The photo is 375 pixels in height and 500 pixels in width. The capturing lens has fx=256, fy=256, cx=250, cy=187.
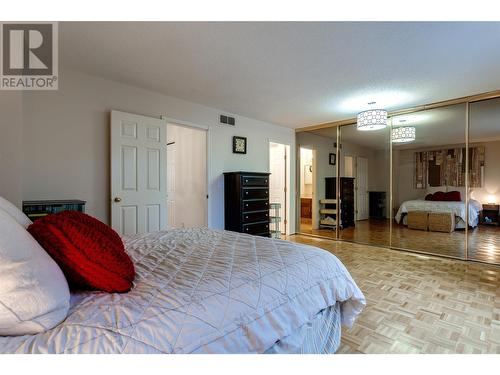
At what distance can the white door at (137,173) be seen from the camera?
3023 millimetres

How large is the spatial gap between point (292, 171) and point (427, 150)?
2496 millimetres

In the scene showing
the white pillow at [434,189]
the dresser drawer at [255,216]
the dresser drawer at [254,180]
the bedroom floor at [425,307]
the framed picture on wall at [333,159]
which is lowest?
the bedroom floor at [425,307]

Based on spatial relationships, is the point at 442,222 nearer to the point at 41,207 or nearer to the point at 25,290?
the point at 25,290

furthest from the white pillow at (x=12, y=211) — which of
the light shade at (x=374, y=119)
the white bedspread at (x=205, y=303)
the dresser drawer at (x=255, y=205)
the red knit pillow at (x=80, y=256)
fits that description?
the light shade at (x=374, y=119)

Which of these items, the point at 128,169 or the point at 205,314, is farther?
the point at 128,169

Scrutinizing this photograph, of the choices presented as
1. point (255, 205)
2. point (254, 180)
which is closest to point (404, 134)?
point (254, 180)

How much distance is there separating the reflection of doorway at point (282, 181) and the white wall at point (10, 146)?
4.30 m

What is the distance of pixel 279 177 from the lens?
5762 mm

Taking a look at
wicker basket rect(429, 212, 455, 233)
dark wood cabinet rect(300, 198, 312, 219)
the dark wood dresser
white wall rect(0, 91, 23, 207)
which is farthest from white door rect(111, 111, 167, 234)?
dark wood cabinet rect(300, 198, 312, 219)

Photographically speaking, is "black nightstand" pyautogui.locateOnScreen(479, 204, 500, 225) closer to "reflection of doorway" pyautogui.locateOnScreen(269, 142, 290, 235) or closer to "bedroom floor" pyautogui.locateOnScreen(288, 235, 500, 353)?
"bedroom floor" pyautogui.locateOnScreen(288, 235, 500, 353)

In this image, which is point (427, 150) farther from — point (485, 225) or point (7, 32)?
point (7, 32)

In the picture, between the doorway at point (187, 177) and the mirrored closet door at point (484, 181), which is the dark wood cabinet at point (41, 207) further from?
the mirrored closet door at point (484, 181)
